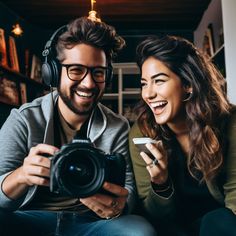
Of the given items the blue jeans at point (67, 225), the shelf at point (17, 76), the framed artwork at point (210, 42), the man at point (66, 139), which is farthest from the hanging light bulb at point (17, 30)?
the blue jeans at point (67, 225)

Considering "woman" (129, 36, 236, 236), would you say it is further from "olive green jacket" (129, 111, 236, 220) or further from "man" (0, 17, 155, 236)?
"man" (0, 17, 155, 236)

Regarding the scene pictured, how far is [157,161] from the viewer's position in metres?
1.19

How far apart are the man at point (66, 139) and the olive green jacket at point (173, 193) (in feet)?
0.16

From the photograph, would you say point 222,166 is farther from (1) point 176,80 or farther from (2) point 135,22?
(2) point 135,22

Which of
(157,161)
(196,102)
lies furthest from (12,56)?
(157,161)

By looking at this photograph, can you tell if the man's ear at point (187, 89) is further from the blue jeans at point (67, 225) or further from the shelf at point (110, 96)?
the shelf at point (110, 96)

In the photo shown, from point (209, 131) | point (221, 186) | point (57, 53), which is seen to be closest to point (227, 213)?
point (221, 186)

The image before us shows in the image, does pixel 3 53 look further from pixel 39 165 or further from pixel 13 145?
pixel 39 165

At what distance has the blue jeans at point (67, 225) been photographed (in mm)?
1095

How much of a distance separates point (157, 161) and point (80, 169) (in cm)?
30

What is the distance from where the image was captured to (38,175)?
1011mm

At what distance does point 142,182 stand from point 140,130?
199 mm

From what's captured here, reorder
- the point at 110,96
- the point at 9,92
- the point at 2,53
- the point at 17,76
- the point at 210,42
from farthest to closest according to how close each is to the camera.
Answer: the point at 110,96
the point at 210,42
the point at 17,76
the point at 9,92
the point at 2,53

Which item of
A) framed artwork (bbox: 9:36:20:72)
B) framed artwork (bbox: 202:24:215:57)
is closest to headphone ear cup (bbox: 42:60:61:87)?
framed artwork (bbox: 9:36:20:72)
